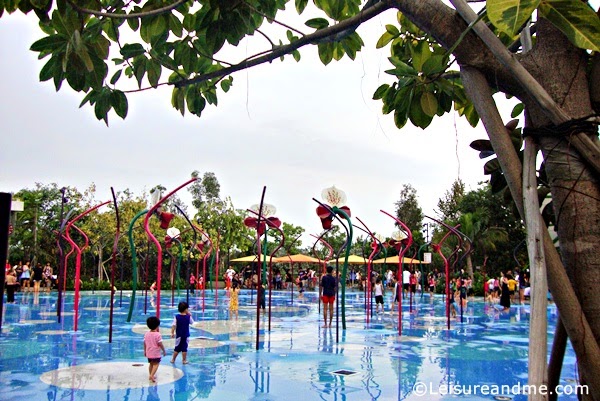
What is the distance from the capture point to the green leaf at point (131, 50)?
3021 mm

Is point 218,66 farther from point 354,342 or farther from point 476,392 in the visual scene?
point 354,342

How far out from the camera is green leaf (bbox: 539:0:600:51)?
5.25 ft

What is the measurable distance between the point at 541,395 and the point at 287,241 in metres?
45.1

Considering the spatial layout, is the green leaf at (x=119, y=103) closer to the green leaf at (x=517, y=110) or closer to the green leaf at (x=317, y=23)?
the green leaf at (x=317, y=23)

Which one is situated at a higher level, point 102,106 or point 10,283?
point 102,106

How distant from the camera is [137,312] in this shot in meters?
17.1

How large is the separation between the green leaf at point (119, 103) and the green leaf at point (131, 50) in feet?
0.67

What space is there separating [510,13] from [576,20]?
258 millimetres

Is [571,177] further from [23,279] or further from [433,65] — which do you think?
[23,279]

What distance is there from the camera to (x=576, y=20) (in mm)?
1629

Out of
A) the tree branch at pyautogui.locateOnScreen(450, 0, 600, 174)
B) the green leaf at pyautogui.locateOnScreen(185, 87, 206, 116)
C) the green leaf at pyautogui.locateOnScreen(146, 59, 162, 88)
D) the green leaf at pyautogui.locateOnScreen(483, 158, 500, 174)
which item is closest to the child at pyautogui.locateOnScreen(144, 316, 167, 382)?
the green leaf at pyautogui.locateOnScreen(185, 87, 206, 116)

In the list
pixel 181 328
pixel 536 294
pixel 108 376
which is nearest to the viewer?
pixel 536 294

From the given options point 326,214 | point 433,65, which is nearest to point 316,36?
point 433,65

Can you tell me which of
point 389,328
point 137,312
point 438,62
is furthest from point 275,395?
point 137,312
